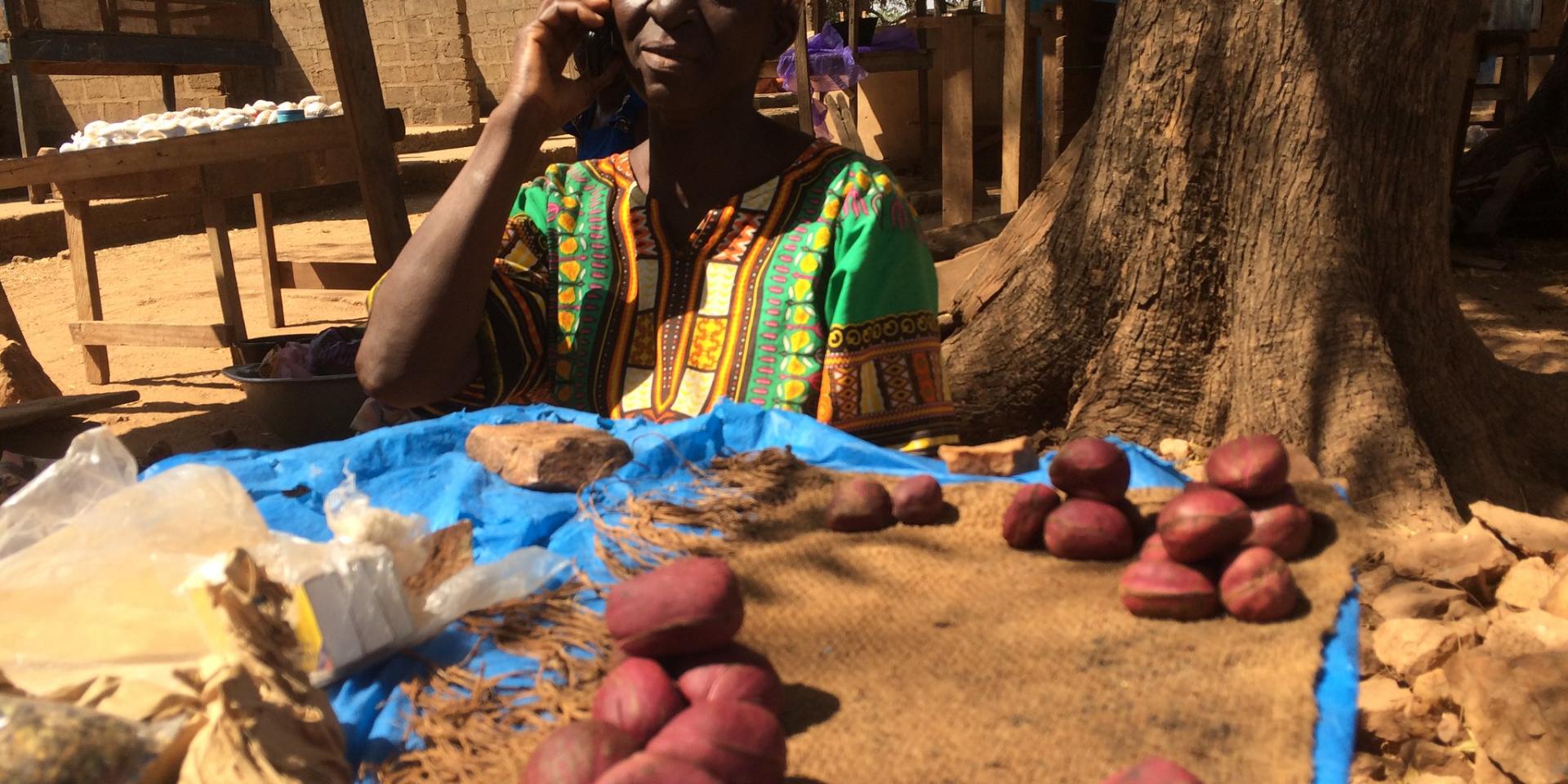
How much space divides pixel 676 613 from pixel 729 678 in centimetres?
10

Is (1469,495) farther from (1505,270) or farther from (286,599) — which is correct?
(1505,270)

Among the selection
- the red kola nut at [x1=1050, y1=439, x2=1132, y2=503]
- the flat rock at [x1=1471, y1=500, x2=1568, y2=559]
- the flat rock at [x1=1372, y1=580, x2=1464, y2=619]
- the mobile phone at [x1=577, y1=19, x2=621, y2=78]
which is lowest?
the flat rock at [x1=1372, y1=580, x2=1464, y2=619]

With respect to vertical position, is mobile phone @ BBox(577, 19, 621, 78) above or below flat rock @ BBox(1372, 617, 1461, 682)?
above

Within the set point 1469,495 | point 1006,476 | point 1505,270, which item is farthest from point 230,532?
point 1505,270

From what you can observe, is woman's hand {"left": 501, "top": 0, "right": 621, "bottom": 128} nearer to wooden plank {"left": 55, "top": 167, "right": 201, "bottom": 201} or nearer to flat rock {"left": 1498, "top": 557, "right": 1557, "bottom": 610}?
flat rock {"left": 1498, "top": 557, "right": 1557, "bottom": 610}

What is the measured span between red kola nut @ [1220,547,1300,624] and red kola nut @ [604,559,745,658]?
2.08 feet

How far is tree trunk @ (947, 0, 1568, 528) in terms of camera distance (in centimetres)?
283

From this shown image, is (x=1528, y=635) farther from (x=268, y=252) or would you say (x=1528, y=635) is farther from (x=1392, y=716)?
(x=268, y=252)

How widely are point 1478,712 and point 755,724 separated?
1446mm

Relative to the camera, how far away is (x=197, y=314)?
23.9ft

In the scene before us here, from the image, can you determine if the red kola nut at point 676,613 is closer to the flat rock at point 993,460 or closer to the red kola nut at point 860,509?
the red kola nut at point 860,509

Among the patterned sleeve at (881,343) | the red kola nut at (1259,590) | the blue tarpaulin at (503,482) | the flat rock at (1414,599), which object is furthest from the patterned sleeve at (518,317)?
the flat rock at (1414,599)

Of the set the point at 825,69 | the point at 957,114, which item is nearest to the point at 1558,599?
the point at 957,114

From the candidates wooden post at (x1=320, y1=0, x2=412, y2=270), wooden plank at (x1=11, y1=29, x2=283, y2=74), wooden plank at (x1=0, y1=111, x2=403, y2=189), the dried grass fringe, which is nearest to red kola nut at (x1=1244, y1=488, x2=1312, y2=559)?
the dried grass fringe
